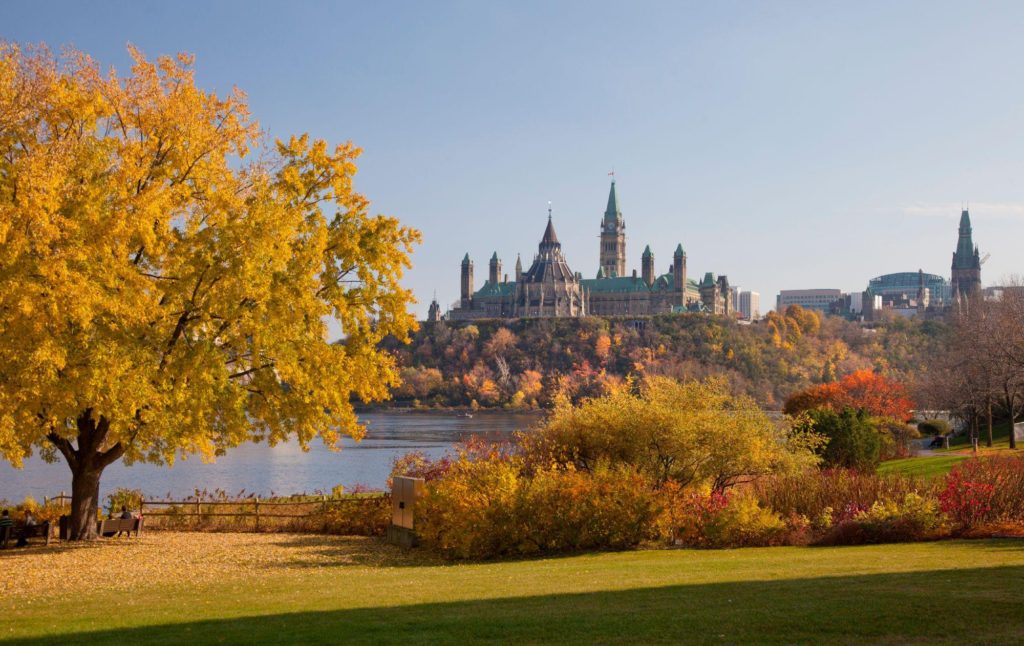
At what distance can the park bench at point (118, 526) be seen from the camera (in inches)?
895

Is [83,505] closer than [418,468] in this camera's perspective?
Yes

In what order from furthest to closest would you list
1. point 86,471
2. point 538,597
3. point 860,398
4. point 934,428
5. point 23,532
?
point 860,398 < point 934,428 < point 86,471 < point 23,532 < point 538,597

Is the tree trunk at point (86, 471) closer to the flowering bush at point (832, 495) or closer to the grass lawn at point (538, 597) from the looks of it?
the grass lawn at point (538, 597)

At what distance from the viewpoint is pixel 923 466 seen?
35.6 meters

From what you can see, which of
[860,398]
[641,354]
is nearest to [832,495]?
[860,398]

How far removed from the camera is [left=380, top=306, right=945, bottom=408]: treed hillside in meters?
136

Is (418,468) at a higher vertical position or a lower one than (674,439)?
lower

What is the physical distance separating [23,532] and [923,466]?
28.1 metres

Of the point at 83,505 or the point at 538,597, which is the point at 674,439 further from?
the point at 83,505

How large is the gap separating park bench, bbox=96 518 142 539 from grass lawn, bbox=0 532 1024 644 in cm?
308

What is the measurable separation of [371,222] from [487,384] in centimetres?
12315

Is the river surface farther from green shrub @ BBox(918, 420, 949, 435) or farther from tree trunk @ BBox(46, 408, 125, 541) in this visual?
green shrub @ BBox(918, 420, 949, 435)

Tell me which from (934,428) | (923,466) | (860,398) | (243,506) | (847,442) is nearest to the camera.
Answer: (243,506)

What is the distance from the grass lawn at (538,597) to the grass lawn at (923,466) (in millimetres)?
15785
